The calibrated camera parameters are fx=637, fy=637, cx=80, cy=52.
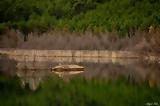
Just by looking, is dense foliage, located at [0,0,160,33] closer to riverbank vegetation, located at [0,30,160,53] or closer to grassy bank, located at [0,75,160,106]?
riverbank vegetation, located at [0,30,160,53]

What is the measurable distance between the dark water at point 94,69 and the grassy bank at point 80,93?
68 cm

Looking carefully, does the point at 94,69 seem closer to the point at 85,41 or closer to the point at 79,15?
the point at 85,41

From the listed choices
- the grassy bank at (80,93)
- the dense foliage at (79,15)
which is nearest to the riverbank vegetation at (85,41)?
the dense foliage at (79,15)

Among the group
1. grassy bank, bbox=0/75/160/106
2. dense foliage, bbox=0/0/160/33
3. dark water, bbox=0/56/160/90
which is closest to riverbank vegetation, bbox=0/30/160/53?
dense foliage, bbox=0/0/160/33

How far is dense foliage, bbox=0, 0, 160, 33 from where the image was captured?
4069 centimetres

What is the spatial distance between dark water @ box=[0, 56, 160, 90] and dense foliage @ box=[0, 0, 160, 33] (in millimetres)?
6864

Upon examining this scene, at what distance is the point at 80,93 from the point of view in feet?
71.6

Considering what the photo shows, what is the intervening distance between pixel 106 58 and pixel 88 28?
25.3 feet

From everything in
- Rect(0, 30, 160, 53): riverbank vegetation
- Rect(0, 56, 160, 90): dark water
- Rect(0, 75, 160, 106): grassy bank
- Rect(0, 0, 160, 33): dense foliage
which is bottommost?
Rect(0, 75, 160, 106): grassy bank

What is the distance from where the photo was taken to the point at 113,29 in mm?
40156

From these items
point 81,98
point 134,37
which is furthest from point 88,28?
point 81,98

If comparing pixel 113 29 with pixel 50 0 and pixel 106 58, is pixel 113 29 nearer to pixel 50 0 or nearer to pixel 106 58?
pixel 106 58

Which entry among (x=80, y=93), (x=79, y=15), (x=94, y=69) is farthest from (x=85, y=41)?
(x=80, y=93)

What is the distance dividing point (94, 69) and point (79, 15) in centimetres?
1732
